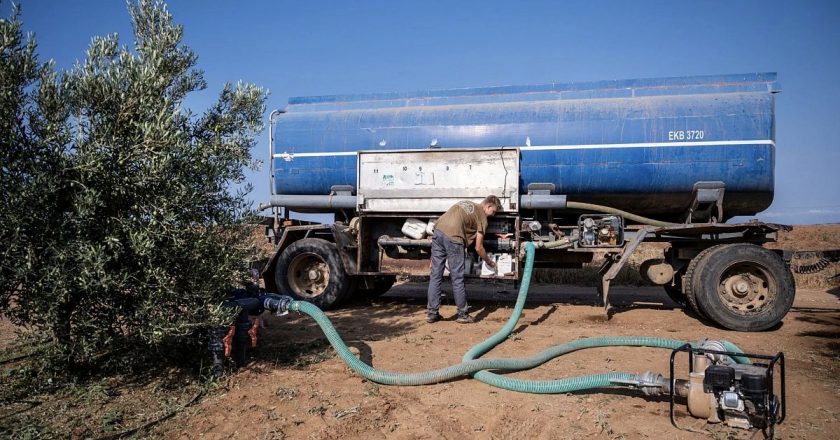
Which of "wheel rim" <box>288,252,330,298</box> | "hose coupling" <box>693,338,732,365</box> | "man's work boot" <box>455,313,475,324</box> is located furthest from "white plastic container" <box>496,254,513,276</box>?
"hose coupling" <box>693,338,732,365</box>

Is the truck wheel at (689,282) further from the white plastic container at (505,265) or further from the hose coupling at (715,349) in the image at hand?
the hose coupling at (715,349)

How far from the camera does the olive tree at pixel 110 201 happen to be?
4.34 m

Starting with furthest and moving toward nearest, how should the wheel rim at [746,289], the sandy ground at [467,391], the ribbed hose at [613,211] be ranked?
the ribbed hose at [613,211]
the wheel rim at [746,289]
the sandy ground at [467,391]

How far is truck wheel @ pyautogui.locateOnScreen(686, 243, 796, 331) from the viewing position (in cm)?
739

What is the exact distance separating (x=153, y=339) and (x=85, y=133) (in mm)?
1779

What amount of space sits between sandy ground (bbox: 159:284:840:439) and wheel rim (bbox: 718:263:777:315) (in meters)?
0.39

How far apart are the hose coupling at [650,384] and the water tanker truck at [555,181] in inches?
147

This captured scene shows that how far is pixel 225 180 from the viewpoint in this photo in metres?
5.54

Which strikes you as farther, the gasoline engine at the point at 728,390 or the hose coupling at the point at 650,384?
the hose coupling at the point at 650,384

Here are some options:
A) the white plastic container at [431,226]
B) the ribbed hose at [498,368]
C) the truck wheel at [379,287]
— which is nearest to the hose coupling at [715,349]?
the ribbed hose at [498,368]

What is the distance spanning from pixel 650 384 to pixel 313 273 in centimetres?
654

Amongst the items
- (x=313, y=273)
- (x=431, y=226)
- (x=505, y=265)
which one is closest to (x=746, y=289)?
(x=505, y=265)

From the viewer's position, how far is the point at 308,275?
986 centimetres

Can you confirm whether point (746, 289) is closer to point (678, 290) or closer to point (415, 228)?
point (678, 290)
